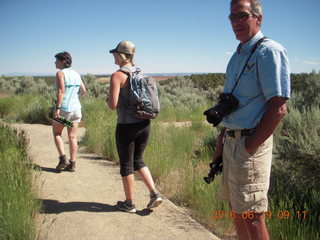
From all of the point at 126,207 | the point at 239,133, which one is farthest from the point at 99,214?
the point at 239,133

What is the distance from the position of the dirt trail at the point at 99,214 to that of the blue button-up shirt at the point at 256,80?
64.3 inches

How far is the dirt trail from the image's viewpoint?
3129mm

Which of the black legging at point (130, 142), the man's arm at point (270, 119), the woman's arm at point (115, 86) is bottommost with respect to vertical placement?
the black legging at point (130, 142)

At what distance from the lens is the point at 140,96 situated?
3.26m

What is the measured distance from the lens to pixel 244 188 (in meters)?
2.07

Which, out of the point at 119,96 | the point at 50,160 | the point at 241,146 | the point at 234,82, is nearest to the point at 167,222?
the point at 119,96

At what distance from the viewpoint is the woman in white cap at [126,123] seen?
3223mm

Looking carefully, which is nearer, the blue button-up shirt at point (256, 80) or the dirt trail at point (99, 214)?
the blue button-up shirt at point (256, 80)

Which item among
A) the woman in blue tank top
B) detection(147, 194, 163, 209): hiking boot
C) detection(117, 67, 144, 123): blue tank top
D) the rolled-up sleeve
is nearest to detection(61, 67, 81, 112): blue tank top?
the woman in blue tank top

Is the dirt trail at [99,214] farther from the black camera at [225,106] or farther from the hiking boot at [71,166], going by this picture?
the black camera at [225,106]

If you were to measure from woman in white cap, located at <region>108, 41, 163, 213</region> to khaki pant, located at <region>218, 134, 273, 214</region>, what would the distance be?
→ 148cm

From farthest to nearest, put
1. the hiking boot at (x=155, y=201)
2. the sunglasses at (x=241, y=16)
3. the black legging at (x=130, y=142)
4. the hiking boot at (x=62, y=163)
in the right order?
the hiking boot at (x=62, y=163), the hiking boot at (x=155, y=201), the black legging at (x=130, y=142), the sunglasses at (x=241, y=16)

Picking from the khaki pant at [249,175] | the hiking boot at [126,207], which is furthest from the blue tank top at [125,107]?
the khaki pant at [249,175]

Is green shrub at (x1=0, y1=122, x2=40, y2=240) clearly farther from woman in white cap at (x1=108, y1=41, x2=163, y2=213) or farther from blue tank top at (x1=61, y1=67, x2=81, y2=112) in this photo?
blue tank top at (x1=61, y1=67, x2=81, y2=112)
